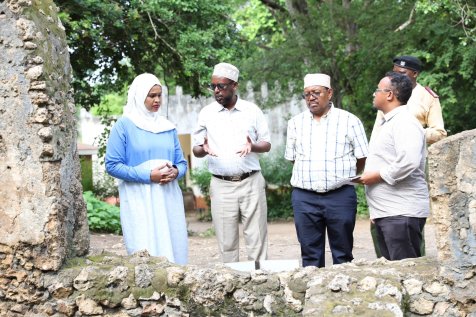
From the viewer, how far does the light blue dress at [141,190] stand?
5.95 meters

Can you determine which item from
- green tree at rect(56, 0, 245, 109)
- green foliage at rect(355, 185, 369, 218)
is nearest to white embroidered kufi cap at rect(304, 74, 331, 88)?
green tree at rect(56, 0, 245, 109)

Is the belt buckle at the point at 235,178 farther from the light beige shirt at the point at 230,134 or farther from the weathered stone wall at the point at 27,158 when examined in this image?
the weathered stone wall at the point at 27,158

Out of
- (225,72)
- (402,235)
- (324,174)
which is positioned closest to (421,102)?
(324,174)

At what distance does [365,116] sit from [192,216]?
4937 mm

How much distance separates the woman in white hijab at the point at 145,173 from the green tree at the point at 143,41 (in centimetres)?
511

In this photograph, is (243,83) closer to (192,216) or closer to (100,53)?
(192,216)

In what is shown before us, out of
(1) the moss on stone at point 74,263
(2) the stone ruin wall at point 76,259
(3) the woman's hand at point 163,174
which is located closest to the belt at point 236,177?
(3) the woman's hand at point 163,174

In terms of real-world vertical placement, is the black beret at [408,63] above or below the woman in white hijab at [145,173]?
above

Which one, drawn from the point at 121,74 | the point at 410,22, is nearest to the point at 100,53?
the point at 121,74

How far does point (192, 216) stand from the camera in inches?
746

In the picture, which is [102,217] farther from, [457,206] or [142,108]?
[457,206]

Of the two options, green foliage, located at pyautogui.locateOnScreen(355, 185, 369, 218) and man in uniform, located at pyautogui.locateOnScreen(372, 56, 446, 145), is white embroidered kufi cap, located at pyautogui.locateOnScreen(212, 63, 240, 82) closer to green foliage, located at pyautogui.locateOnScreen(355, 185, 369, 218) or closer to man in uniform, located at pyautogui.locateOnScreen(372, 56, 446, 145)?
man in uniform, located at pyautogui.locateOnScreen(372, 56, 446, 145)

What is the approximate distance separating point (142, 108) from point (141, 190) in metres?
0.62

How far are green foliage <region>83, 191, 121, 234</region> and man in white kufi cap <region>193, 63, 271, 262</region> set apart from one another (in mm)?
7042
